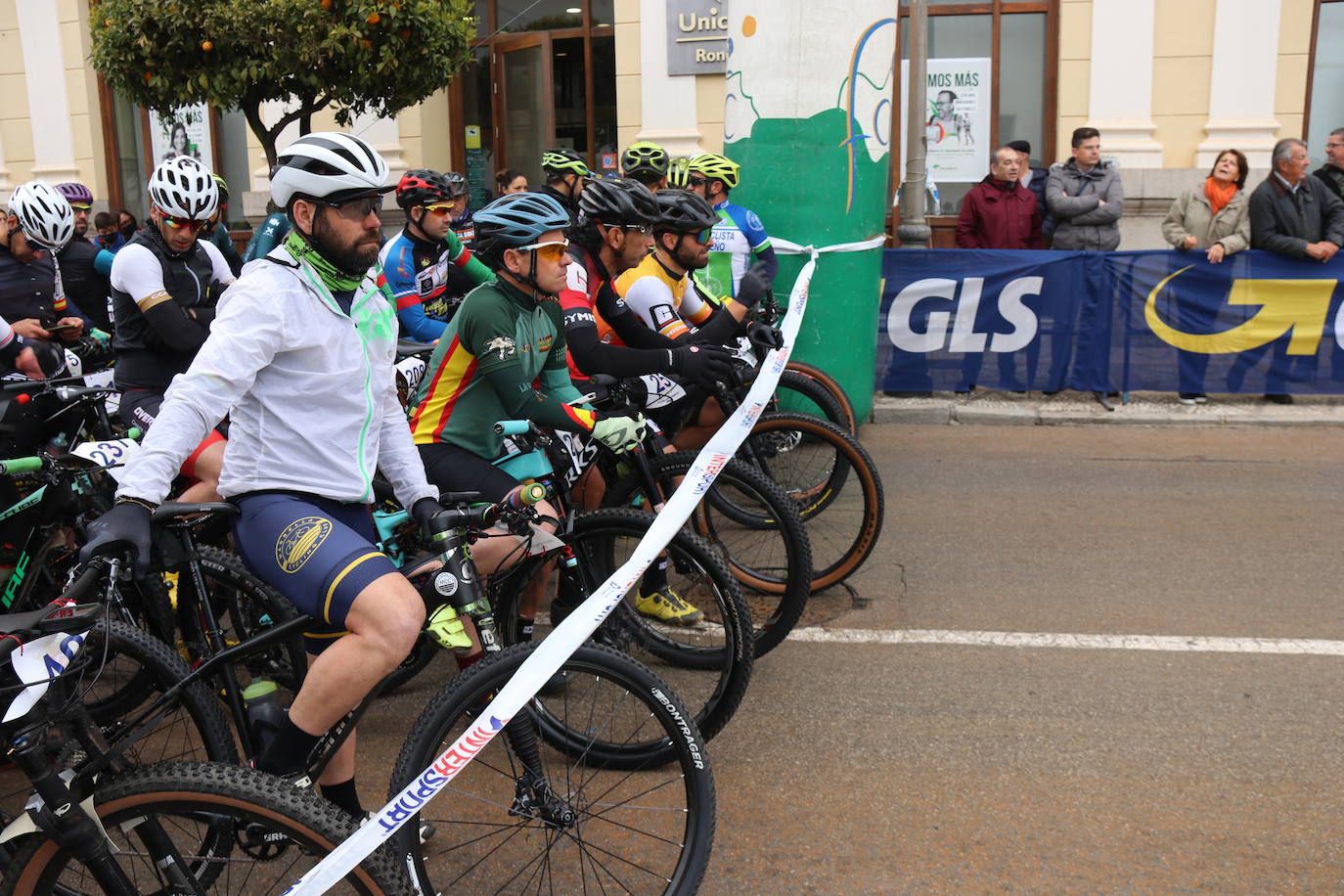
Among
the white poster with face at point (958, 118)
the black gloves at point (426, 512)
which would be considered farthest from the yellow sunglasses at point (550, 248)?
the white poster with face at point (958, 118)

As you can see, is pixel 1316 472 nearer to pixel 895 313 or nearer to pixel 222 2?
pixel 895 313

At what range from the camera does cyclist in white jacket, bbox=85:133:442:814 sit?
120 inches

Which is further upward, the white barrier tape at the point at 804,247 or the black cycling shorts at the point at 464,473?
the white barrier tape at the point at 804,247

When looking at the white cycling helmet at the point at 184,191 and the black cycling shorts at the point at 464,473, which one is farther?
the white cycling helmet at the point at 184,191

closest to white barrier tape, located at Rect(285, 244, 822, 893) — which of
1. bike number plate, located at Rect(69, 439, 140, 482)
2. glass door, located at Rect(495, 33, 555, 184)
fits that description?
bike number plate, located at Rect(69, 439, 140, 482)

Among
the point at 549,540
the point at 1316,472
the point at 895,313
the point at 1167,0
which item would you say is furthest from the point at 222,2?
the point at 1167,0

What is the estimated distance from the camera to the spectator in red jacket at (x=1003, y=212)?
10.8m

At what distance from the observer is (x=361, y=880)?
2428 millimetres

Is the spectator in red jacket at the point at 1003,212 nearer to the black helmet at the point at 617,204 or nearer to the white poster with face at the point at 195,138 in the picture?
the black helmet at the point at 617,204

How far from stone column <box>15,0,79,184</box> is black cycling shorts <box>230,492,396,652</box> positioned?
624 inches

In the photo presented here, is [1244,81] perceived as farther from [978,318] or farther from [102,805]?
[102,805]

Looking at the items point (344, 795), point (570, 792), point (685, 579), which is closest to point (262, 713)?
point (344, 795)

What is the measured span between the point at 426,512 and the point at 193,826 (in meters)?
1.12

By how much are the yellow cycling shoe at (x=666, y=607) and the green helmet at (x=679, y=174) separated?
3.52 m
